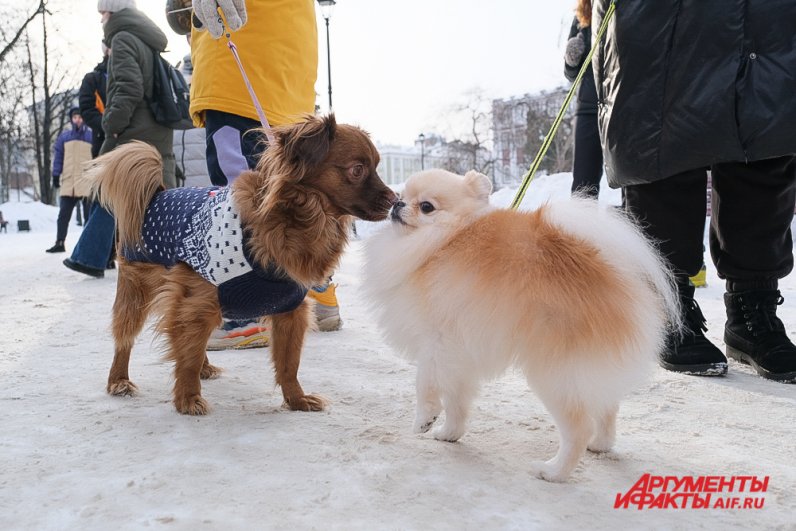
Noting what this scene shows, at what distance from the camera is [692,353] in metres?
3.25

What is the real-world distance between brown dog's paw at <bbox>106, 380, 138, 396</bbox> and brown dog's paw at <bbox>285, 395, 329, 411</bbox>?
0.80 m

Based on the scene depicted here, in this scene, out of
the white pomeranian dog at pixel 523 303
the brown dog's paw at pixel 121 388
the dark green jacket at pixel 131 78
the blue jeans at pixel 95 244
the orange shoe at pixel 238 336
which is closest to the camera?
the white pomeranian dog at pixel 523 303

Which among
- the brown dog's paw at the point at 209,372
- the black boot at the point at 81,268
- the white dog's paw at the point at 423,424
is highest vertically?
the white dog's paw at the point at 423,424

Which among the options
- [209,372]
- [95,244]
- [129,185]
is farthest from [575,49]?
[95,244]

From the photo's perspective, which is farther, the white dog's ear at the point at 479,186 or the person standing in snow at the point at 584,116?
the person standing in snow at the point at 584,116

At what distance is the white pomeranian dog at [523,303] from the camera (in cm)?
187

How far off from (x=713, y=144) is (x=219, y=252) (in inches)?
91.3

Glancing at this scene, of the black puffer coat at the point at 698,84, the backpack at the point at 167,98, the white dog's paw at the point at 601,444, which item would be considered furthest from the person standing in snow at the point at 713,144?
the backpack at the point at 167,98

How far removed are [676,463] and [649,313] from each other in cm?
52

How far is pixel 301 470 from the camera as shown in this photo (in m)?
2.02

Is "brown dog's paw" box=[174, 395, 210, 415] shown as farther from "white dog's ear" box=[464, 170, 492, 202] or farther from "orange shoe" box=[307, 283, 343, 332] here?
"orange shoe" box=[307, 283, 343, 332]

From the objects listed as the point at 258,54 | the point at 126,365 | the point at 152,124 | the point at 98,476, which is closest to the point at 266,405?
the point at 126,365

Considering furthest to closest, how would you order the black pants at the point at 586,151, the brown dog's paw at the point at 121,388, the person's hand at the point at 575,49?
the black pants at the point at 586,151
the person's hand at the point at 575,49
the brown dog's paw at the point at 121,388

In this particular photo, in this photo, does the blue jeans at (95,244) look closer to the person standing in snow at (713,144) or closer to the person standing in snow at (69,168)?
the person standing in snow at (69,168)
